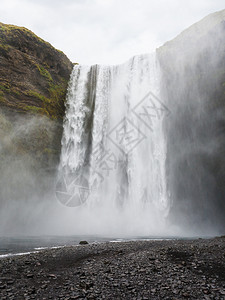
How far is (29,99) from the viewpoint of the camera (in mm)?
26312

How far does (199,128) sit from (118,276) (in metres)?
23.8

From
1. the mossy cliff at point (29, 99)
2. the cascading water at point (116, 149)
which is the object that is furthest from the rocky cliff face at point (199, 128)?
the mossy cliff at point (29, 99)

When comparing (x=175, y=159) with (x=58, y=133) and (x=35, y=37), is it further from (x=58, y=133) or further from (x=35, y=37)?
(x=35, y=37)

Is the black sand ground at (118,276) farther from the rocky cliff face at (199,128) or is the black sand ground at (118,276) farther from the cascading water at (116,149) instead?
the rocky cliff face at (199,128)

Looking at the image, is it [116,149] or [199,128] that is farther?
[116,149]

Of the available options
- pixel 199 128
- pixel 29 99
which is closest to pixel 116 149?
pixel 199 128

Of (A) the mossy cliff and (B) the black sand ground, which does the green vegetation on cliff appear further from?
(B) the black sand ground

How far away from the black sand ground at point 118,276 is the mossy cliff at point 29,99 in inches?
739

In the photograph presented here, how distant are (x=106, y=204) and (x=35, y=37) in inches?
961

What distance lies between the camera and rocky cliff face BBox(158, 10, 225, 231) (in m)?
24.9

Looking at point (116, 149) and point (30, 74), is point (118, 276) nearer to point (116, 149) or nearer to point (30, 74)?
point (116, 149)

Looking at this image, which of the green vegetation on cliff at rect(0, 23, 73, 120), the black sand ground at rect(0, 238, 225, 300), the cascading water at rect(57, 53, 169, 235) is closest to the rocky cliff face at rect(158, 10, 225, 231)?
the cascading water at rect(57, 53, 169, 235)

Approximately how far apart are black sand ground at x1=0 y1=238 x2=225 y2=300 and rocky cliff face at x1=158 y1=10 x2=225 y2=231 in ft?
59.1

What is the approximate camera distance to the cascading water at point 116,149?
2519cm
